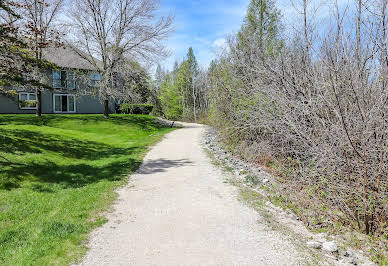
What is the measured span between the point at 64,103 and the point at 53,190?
22.5 metres

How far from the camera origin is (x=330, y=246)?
3.63m

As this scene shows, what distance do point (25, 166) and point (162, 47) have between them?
603 inches

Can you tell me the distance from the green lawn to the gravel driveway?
0.38m

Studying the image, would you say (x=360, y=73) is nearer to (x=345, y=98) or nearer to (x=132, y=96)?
(x=345, y=98)

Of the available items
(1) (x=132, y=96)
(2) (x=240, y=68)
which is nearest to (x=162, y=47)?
(1) (x=132, y=96)

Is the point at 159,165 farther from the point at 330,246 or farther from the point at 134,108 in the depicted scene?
the point at 134,108

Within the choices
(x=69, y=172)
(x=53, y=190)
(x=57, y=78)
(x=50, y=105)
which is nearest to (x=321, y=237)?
(x=53, y=190)

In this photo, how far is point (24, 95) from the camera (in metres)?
23.9

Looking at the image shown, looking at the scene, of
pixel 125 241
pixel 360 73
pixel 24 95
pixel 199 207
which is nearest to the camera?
pixel 125 241

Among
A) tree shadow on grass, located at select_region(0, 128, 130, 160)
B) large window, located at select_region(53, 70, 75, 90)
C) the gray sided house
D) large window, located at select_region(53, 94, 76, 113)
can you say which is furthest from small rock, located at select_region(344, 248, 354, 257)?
large window, located at select_region(53, 94, 76, 113)

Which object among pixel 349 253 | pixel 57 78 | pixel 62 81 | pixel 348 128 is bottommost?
pixel 349 253

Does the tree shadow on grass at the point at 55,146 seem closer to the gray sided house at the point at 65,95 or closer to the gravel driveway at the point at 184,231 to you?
the gravel driveway at the point at 184,231

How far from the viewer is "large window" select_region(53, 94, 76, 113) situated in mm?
25578

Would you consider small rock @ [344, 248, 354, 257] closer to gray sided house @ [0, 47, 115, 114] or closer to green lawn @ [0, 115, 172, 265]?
green lawn @ [0, 115, 172, 265]
